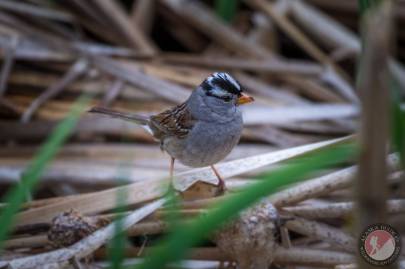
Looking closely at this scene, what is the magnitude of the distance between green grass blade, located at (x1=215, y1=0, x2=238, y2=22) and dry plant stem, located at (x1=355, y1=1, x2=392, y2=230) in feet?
10.3

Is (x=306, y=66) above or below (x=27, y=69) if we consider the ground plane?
above

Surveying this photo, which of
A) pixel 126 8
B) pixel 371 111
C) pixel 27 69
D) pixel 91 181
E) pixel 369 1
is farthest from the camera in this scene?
pixel 126 8

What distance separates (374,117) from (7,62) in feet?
10.4

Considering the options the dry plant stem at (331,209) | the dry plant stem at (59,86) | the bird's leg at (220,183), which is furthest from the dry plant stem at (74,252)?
the dry plant stem at (59,86)

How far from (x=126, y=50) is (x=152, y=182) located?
181 centimetres

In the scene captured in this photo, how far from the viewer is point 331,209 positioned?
2.53 meters

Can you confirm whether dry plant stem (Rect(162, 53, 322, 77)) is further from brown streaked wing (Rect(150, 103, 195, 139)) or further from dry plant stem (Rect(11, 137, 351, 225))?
dry plant stem (Rect(11, 137, 351, 225))

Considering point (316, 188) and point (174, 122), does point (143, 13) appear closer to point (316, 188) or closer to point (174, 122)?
point (174, 122)

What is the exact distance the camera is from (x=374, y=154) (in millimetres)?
1392

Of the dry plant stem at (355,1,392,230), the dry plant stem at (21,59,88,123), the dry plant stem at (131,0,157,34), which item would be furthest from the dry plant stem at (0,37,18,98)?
the dry plant stem at (355,1,392,230)

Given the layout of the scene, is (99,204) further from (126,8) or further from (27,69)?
(126,8)

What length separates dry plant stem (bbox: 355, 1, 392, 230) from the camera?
1313mm

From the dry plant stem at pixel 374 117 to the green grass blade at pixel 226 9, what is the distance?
10.3 ft

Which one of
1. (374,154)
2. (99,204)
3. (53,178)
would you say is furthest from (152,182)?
(374,154)
